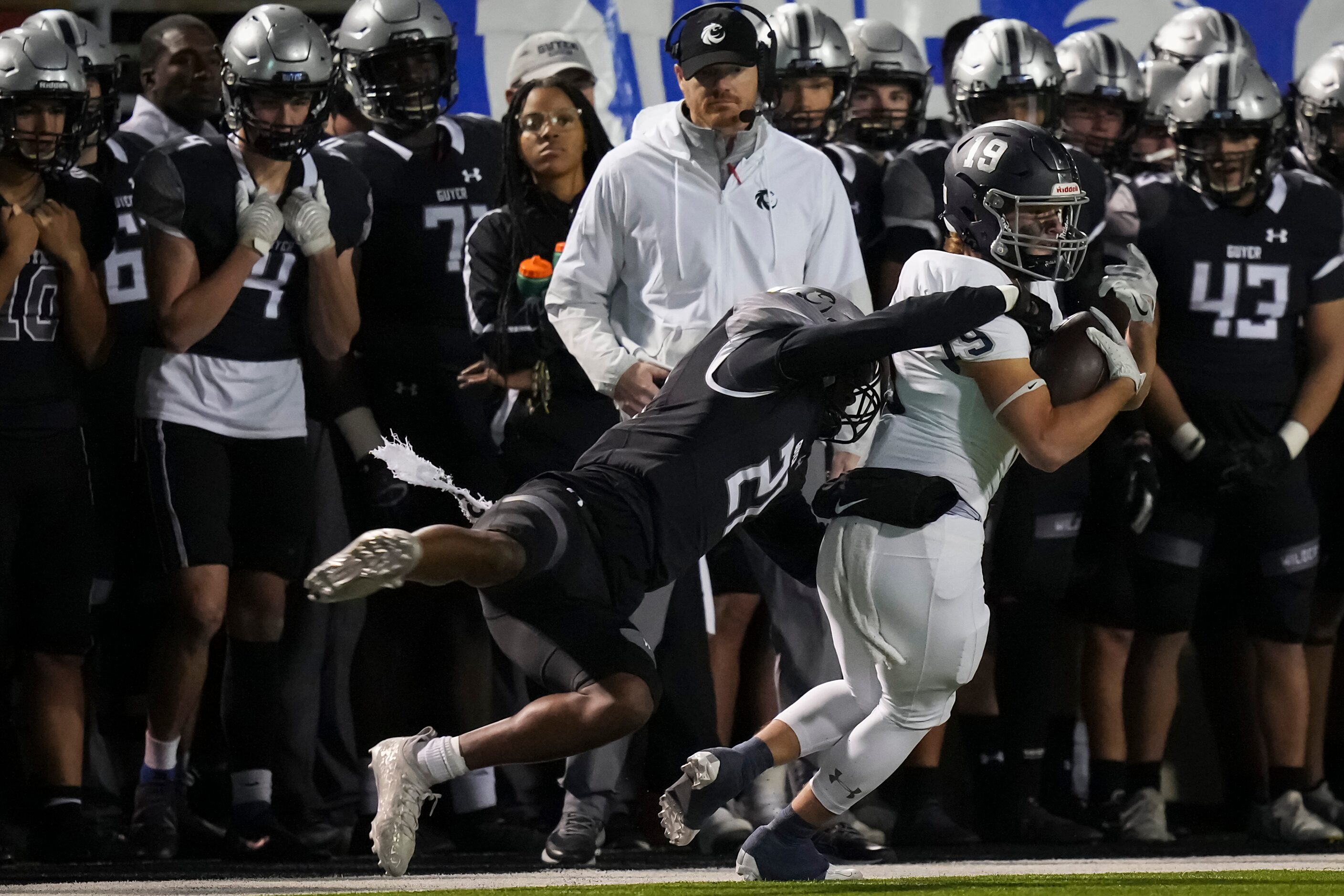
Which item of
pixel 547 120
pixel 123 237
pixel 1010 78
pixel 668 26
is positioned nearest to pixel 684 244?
pixel 547 120

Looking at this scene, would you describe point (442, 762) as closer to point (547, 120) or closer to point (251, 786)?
point (251, 786)

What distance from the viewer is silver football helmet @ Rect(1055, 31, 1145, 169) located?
261 inches

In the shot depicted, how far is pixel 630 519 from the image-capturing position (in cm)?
425

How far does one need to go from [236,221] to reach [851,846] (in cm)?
234

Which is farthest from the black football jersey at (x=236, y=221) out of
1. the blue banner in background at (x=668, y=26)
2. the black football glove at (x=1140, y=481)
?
the black football glove at (x=1140, y=481)

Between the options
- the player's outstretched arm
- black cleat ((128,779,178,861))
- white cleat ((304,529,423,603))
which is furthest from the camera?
black cleat ((128,779,178,861))

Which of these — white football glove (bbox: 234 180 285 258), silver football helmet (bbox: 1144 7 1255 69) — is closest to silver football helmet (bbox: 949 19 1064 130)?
silver football helmet (bbox: 1144 7 1255 69)

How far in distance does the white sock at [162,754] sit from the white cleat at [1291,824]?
314cm

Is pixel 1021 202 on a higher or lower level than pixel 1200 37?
lower

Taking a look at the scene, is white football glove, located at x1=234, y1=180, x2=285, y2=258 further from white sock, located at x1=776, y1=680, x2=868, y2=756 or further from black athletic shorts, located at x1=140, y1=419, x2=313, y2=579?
white sock, located at x1=776, y1=680, x2=868, y2=756

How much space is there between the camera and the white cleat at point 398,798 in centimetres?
409

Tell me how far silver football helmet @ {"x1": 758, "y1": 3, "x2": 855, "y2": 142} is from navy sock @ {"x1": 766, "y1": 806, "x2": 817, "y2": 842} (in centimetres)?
249

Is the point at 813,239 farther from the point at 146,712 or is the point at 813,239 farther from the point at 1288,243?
the point at 146,712

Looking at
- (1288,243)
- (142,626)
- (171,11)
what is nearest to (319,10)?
(171,11)
